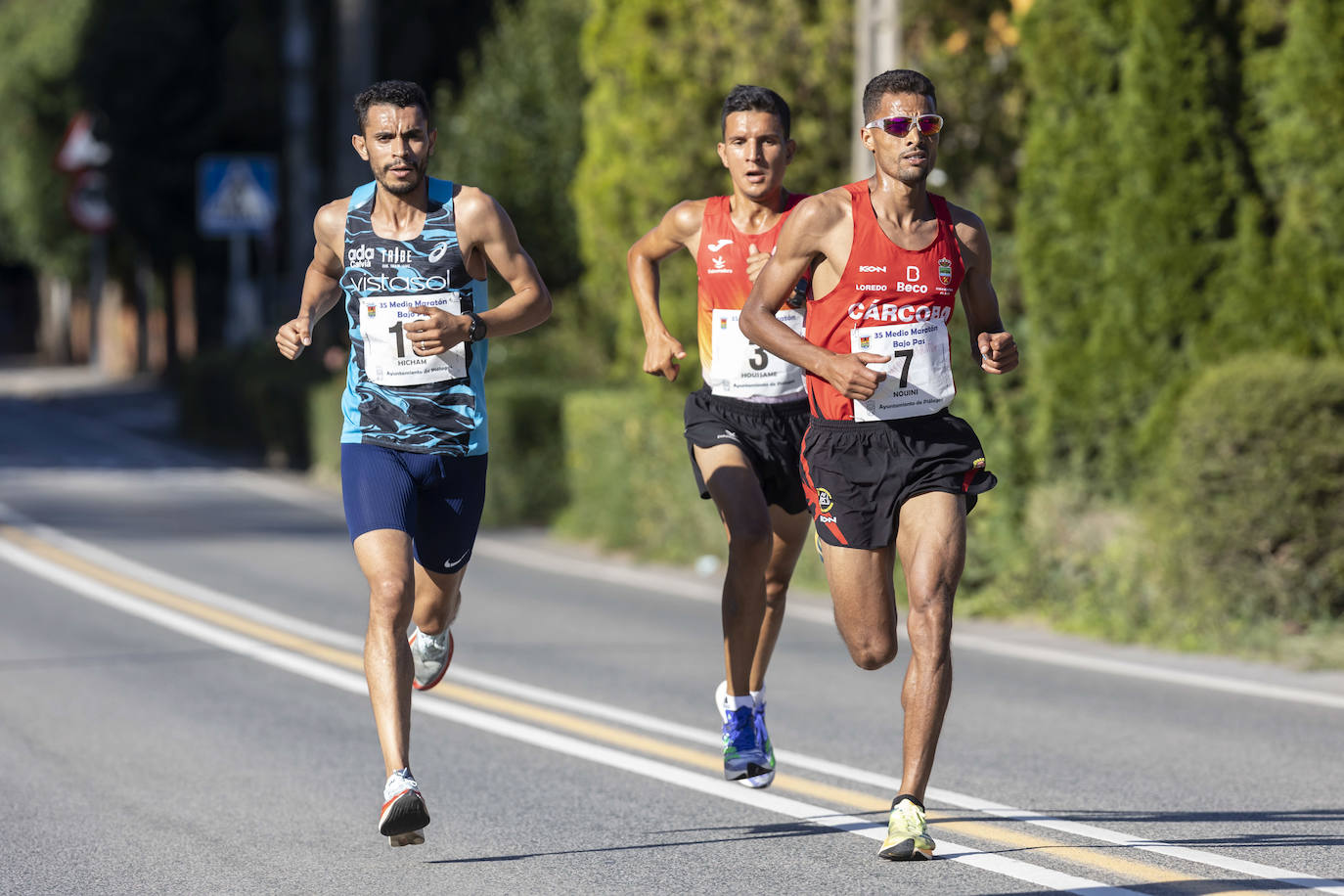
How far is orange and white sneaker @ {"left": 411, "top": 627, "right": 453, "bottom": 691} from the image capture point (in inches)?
272

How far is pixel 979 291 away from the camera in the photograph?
614 centimetres

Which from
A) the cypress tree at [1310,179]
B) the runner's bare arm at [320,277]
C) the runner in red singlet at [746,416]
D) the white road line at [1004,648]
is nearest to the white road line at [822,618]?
the white road line at [1004,648]

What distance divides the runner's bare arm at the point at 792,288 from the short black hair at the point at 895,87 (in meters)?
0.30

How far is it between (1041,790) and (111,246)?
163ft

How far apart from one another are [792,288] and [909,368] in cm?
44

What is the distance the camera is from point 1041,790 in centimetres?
722

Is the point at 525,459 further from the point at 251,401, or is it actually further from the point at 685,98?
the point at 251,401

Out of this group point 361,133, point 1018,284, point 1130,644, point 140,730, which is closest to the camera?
point 361,133

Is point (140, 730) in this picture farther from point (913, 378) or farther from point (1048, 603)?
point (1048, 603)

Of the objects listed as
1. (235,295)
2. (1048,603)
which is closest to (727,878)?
(1048,603)

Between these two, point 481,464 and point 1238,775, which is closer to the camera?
point 481,464

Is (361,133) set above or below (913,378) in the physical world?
above

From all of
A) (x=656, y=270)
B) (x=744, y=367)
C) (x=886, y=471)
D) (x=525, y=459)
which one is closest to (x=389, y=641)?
(x=886, y=471)

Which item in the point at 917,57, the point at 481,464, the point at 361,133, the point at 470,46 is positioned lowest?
the point at 481,464
